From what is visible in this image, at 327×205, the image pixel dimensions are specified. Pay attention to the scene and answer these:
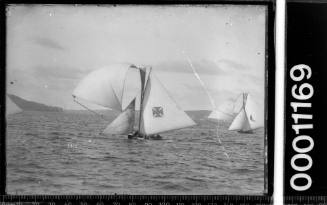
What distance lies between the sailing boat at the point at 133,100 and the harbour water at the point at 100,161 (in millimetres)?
37

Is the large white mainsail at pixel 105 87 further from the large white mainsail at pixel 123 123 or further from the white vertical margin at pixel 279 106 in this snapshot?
the white vertical margin at pixel 279 106

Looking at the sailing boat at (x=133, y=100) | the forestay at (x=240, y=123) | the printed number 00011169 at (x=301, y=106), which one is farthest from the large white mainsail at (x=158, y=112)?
the printed number 00011169 at (x=301, y=106)

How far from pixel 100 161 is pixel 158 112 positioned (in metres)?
0.25

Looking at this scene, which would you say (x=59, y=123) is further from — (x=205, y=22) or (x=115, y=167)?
(x=205, y=22)

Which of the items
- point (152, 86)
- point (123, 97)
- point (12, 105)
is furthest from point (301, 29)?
point (12, 105)

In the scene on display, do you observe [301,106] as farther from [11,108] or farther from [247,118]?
[11,108]

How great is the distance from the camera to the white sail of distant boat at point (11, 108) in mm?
1385

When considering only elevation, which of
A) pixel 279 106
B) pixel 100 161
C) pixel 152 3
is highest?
pixel 152 3

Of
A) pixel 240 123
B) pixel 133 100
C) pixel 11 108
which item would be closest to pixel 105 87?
pixel 133 100

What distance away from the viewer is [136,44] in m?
1.39

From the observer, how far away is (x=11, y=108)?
4.55 ft

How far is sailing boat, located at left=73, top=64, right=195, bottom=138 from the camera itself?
1387mm

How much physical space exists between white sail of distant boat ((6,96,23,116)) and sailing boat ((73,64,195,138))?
0.20 meters

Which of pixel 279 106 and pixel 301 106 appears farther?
pixel 301 106
